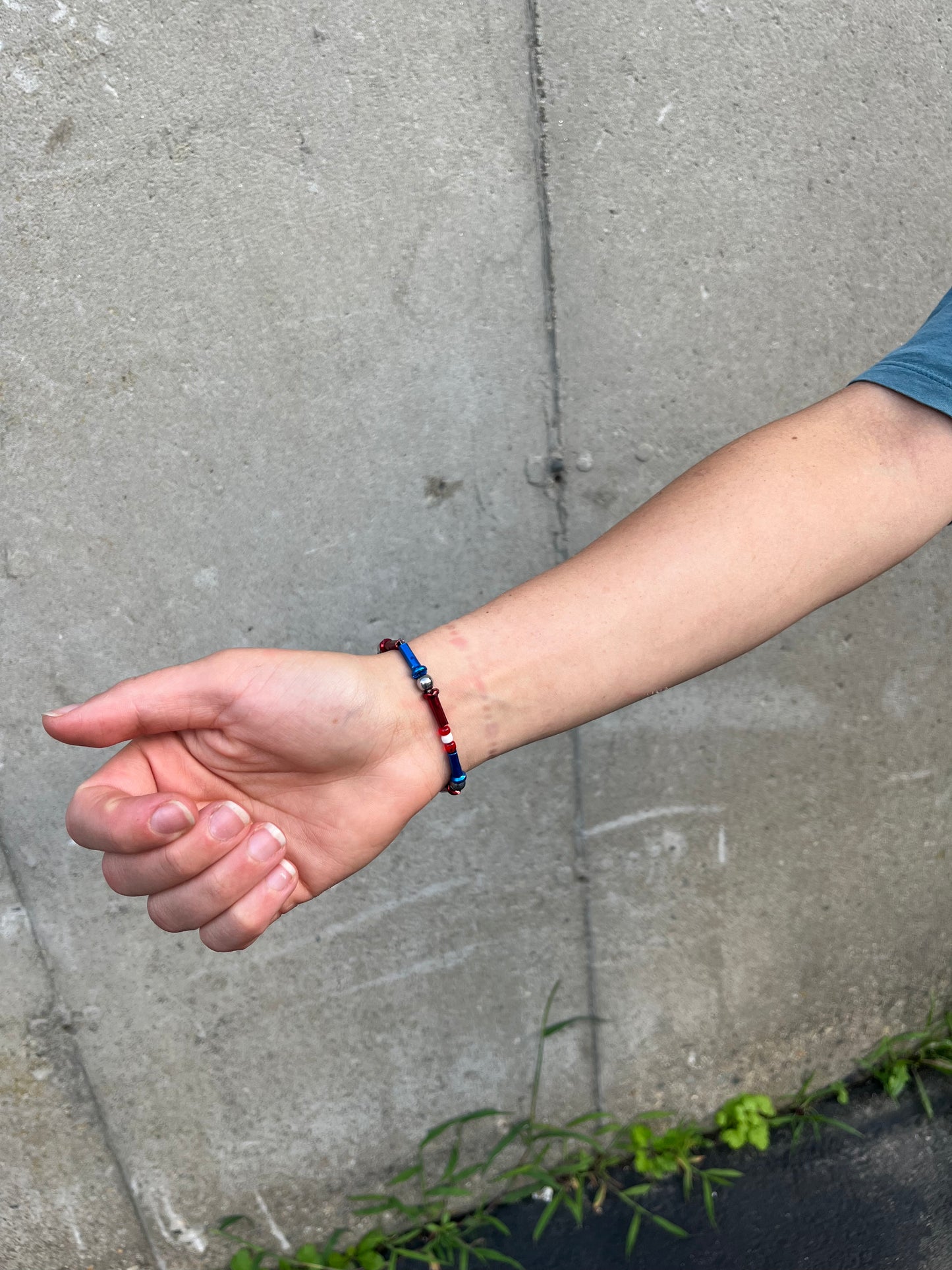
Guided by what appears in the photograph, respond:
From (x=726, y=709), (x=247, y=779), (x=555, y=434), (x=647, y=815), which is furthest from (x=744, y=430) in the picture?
(x=247, y=779)

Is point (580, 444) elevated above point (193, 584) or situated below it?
above

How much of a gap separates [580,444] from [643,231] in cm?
48

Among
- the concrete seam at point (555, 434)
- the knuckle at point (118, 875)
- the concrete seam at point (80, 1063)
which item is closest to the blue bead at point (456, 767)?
the knuckle at point (118, 875)

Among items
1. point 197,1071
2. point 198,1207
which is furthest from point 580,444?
point 198,1207

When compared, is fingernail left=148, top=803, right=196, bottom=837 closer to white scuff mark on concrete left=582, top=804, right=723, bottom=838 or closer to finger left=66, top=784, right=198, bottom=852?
finger left=66, top=784, right=198, bottom=852

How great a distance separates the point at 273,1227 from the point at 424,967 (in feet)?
2.60

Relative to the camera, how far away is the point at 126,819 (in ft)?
4.13

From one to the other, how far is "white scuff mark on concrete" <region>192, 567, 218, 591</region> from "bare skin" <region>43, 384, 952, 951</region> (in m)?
0.52

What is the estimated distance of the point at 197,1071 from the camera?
2.14 meters

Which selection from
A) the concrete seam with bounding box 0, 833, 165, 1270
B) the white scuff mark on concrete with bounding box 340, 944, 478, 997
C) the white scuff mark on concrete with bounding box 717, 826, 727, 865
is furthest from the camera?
the white scuff mark on concrete with bounding box 717, 826, 727, 865

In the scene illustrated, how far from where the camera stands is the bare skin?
135 centimetres

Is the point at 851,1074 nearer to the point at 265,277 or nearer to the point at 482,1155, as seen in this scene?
the point at 482,1155

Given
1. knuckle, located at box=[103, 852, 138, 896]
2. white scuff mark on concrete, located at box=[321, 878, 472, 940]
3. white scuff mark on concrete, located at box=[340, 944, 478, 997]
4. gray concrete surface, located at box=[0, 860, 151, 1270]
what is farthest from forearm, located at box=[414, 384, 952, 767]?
gray concrete surface, located at box=[0, 860, 151, 1270]

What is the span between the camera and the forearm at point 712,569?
138cm
